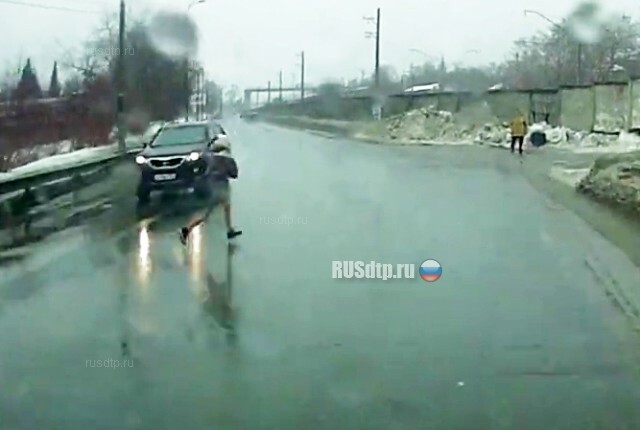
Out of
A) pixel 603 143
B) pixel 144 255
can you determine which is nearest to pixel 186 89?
pixel 603 143

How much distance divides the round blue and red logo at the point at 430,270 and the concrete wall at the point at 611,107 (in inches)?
1473

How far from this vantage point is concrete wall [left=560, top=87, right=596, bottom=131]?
52.2 metres

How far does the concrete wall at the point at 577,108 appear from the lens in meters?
52.2

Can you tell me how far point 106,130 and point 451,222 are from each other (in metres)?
36.8

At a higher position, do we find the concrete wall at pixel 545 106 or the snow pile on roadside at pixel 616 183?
the concrete wall at pixel 545 106

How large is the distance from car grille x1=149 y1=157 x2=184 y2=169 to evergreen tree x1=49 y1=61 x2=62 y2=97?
26419 mm

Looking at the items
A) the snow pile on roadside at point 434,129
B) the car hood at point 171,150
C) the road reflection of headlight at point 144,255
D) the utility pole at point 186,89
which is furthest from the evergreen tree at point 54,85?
the road reflection of headlight at point 144,255

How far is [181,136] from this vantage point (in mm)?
24469

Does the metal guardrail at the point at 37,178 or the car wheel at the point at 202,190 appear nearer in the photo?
the metal guardrail at the point at 37,178

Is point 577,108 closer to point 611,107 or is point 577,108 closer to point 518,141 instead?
point 611,107

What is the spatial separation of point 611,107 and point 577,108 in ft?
13.9

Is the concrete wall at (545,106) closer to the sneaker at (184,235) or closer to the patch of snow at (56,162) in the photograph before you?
the patch of snow at (56,162)

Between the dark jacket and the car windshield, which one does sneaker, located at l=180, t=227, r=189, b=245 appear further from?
the car windshield

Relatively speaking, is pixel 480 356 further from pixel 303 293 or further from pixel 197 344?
pixel 303 293
